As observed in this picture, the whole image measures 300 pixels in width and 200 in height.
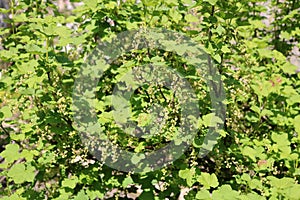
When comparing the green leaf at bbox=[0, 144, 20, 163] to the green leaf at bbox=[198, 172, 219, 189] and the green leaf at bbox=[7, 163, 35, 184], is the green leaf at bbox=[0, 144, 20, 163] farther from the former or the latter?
the green leaf at bbox=[198, 172, 219, 189]

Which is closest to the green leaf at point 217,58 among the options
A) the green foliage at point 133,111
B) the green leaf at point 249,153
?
the green foliage at point 133,111

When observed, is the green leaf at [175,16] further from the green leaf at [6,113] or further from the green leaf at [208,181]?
the green leaf at [6,113]

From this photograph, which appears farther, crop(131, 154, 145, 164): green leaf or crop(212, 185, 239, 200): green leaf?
crop(131, 154, 145, 164): green leaf

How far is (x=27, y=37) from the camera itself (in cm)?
285

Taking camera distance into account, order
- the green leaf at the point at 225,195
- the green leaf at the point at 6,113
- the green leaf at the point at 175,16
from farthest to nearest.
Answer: the green leaf at the point at 175,16 → the green leaf at the point at 6,113 → the green leaf at the point at 225,195

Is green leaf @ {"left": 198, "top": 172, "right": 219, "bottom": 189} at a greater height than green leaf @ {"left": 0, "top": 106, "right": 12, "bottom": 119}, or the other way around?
green leaf @ {"left": 0, "top": 106, "right": 12, "bottom": 119}

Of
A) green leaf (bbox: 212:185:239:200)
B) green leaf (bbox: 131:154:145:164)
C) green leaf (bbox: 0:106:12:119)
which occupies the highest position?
green leaf (bbox: 0:106:12:119)

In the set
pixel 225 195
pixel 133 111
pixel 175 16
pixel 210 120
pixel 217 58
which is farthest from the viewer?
pixel 175 16

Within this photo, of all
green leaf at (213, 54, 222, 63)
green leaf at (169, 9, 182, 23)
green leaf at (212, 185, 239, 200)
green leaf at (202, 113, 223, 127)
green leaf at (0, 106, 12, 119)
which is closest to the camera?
green leaf at (212, 185, 239, 200)

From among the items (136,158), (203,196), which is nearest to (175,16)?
(136,158)

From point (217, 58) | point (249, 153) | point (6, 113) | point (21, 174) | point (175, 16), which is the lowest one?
point (21, 174)

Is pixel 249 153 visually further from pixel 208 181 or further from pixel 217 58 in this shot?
pixel 217 58

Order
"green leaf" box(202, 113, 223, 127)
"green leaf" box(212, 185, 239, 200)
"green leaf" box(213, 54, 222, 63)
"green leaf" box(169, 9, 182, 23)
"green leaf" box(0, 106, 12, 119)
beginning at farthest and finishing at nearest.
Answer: "green leaf" box(169, 9, 182, 23) < "green leaf" box(0, 106, 12, 119) < "green leaf" box(213, 54, 222, 63) < "green leaf" box(202, 113, 223, 127) < "green leaf" box(212, 185, 239, 200)

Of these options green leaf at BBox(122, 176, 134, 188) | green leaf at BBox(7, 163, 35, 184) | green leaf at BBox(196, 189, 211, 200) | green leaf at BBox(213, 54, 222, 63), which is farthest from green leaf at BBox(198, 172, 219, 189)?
green leaf at BBox(7, 163, 35, 184)
